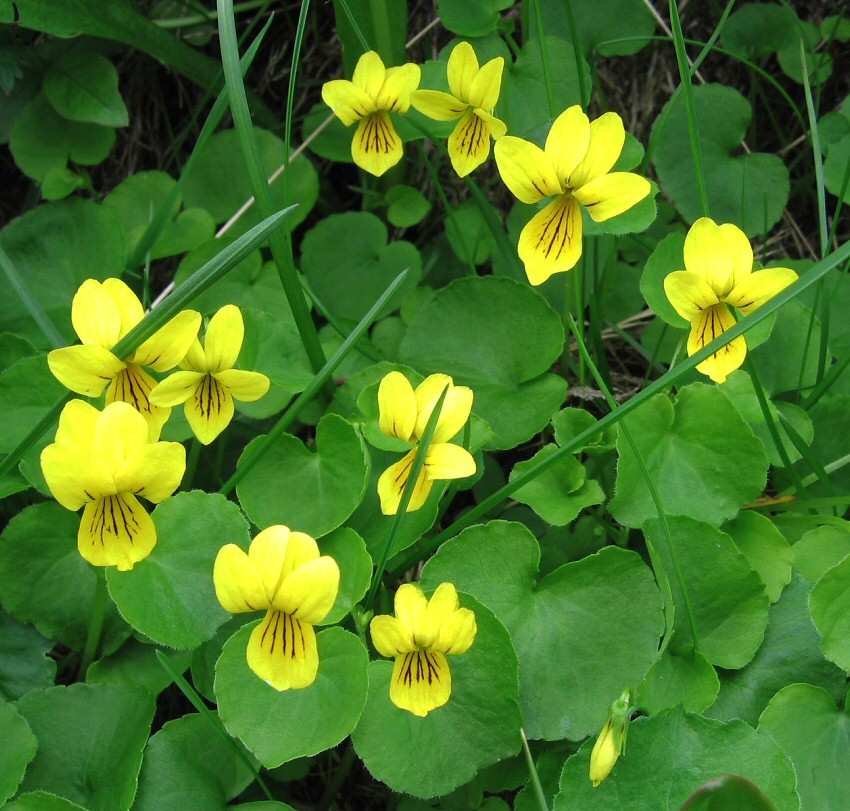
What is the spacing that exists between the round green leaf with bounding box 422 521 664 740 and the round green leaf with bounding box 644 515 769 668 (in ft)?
0.23

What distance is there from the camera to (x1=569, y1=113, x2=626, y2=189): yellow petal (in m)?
1.06

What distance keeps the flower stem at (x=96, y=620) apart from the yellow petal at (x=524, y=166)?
750 millimetres

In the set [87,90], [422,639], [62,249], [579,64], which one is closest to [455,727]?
[422,639]

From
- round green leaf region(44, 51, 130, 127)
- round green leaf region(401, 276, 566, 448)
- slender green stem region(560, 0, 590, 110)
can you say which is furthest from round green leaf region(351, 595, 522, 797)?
round green leaf region(44, 51, 130, 127)

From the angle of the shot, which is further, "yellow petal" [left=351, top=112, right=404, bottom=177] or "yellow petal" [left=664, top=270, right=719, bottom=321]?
"yellow petal" [left=351, top=112, right=404, bottom=177]

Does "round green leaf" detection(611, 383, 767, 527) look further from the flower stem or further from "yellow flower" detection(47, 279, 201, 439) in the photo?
the flower stem

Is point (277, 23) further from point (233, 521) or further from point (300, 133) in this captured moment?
point (233, 521)

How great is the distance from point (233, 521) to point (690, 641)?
2.03 ft

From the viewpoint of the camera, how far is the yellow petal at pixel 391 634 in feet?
3.19

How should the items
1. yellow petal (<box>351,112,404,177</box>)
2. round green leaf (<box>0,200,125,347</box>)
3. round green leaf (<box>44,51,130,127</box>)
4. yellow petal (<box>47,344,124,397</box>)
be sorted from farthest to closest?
round green leaf (<box>44,51,130,127</box>)
round green leaf (<box>0,200,125,347</box>)
yellow petal (<box>351,112,404,177</box>)
yellow petal (<box>47,344,124,397</box>)

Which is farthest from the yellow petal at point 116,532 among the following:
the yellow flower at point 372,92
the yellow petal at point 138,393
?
the yellow flower at point 372,92

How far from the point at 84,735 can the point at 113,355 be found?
0.53 m

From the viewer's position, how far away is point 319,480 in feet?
4.16

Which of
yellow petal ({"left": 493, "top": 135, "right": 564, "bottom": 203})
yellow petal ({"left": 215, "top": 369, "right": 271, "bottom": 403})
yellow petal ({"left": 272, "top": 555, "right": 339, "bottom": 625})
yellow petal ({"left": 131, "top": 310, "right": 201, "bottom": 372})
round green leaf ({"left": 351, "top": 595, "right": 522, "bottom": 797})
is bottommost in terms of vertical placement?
round green leaf ({"left": 351, "top": 595, "right": 522, "bottom": 797})
